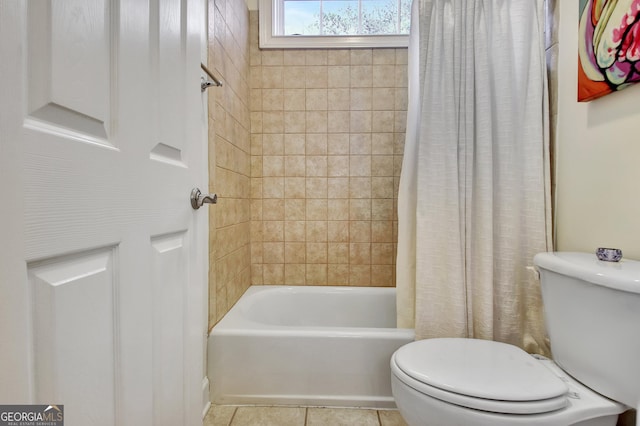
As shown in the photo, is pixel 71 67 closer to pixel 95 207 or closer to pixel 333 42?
pixel 95 207

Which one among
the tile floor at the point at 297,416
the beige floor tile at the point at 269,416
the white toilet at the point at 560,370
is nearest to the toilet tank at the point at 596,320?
the white toilet at the point at 560,370

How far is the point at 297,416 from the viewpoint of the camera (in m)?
1.44

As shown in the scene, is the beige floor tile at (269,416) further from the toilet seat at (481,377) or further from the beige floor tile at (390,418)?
the toilet seat at (481,377)

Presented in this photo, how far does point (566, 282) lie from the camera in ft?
3.47

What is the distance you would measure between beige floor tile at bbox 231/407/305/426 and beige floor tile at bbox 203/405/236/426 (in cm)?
3

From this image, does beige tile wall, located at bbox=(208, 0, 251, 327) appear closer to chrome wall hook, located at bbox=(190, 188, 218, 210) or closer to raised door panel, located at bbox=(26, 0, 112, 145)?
chrome wall hook, located at bbox=(190, 188, 218, 210)

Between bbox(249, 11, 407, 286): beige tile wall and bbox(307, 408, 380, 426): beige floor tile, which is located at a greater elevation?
bbox(249, 11, 407, 286): beige tile wall

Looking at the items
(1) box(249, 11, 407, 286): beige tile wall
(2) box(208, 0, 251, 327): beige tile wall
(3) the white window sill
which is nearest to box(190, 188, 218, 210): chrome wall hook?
(2) box(208, 0, 251, 327): beige tile wall

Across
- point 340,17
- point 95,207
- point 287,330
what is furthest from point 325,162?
point 95,207

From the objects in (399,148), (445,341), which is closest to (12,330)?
(445,341)

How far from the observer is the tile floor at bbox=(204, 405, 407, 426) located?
1.40 metres

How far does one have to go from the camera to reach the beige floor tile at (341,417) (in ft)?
4.60

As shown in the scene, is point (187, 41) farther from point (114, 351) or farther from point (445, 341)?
point (445, 341)

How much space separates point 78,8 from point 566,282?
1.36 m
